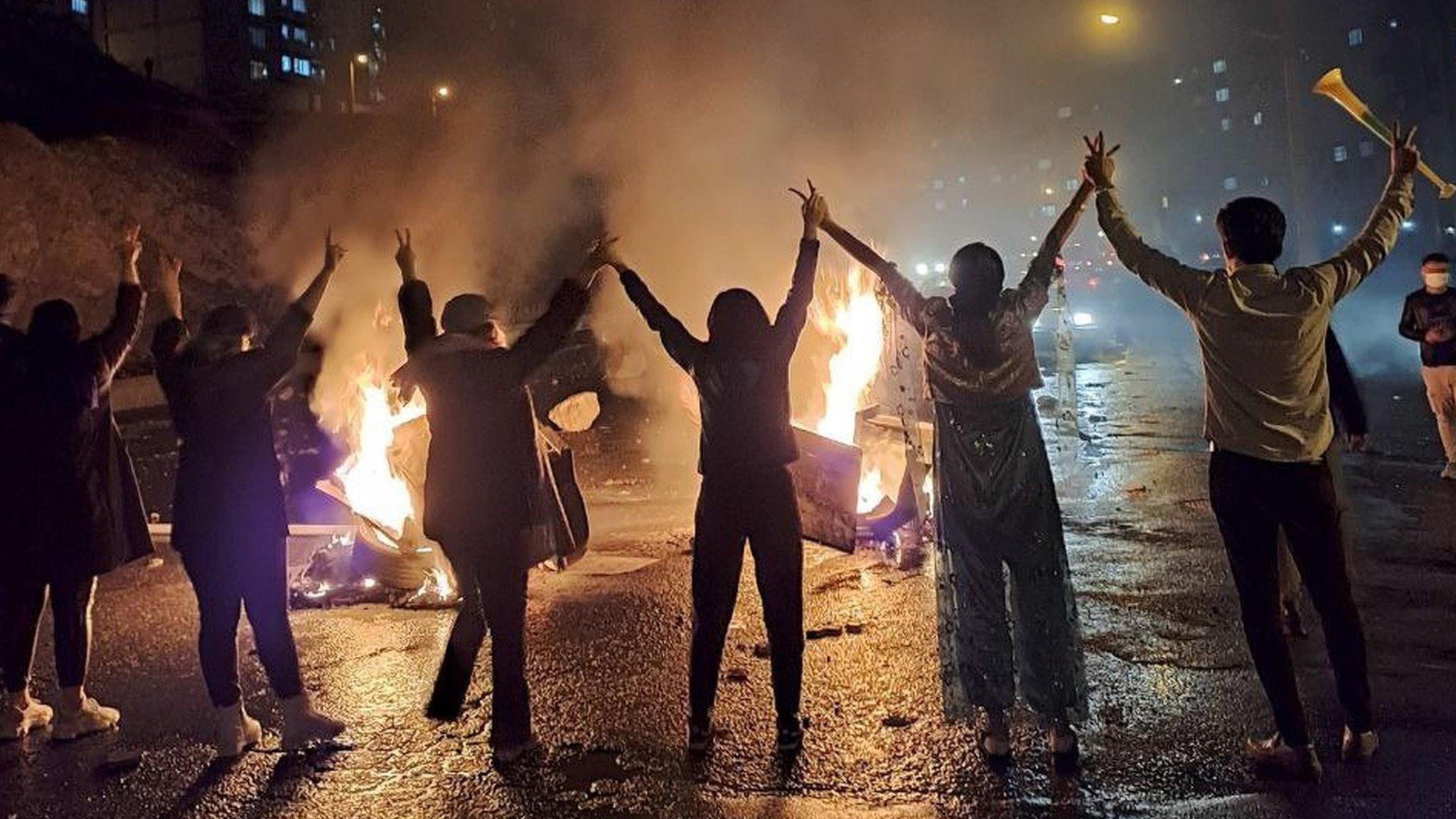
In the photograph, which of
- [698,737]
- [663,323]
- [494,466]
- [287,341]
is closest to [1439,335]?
[663,323]

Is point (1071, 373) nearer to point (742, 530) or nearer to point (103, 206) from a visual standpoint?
point (742, 530)

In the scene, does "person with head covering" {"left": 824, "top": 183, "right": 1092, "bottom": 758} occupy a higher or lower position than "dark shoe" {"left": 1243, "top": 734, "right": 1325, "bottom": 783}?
higher

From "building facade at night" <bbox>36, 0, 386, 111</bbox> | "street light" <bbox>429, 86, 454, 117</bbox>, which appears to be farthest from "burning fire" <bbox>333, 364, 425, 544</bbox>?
"building facade at night" <bbox>36, 0, 386, 111</bbox>

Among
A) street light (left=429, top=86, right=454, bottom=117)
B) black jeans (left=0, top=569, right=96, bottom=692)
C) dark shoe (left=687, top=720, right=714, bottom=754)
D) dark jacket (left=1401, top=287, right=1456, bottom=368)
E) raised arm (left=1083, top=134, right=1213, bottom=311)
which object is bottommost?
dark shoe (left=687, top=720, right=714, bottom=754)

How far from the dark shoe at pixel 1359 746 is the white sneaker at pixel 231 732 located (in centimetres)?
382

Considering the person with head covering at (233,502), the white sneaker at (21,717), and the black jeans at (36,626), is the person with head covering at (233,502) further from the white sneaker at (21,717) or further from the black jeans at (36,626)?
the white sneaker at (21,717)

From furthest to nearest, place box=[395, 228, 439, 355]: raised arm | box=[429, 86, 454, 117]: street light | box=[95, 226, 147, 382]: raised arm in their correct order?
box=[429, 86, 454, 117]: street light < box=[95, 226, 147, 382]: raised arm < box=[395, 228, 439, 355]: raised arm

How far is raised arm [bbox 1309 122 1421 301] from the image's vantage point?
3.18 m

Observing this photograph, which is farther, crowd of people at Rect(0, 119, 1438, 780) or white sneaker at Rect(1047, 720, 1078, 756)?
white sneaker at Rect(1047, 720, 1078, 756)

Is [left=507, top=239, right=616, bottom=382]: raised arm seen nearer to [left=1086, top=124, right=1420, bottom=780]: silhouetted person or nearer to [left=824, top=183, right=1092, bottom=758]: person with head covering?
[left=824, top=183, right=1092, bottom=758]: person with head covering

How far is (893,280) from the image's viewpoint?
3590mm

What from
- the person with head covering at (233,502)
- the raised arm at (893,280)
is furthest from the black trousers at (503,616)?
the raised arm at (893,280)

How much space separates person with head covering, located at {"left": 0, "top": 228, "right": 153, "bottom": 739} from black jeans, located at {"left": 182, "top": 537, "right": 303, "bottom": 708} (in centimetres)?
62

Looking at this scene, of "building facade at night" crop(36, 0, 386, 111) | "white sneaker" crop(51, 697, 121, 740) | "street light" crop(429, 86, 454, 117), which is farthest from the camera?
"building facade at night" crop(36, 0, 386, 111)
